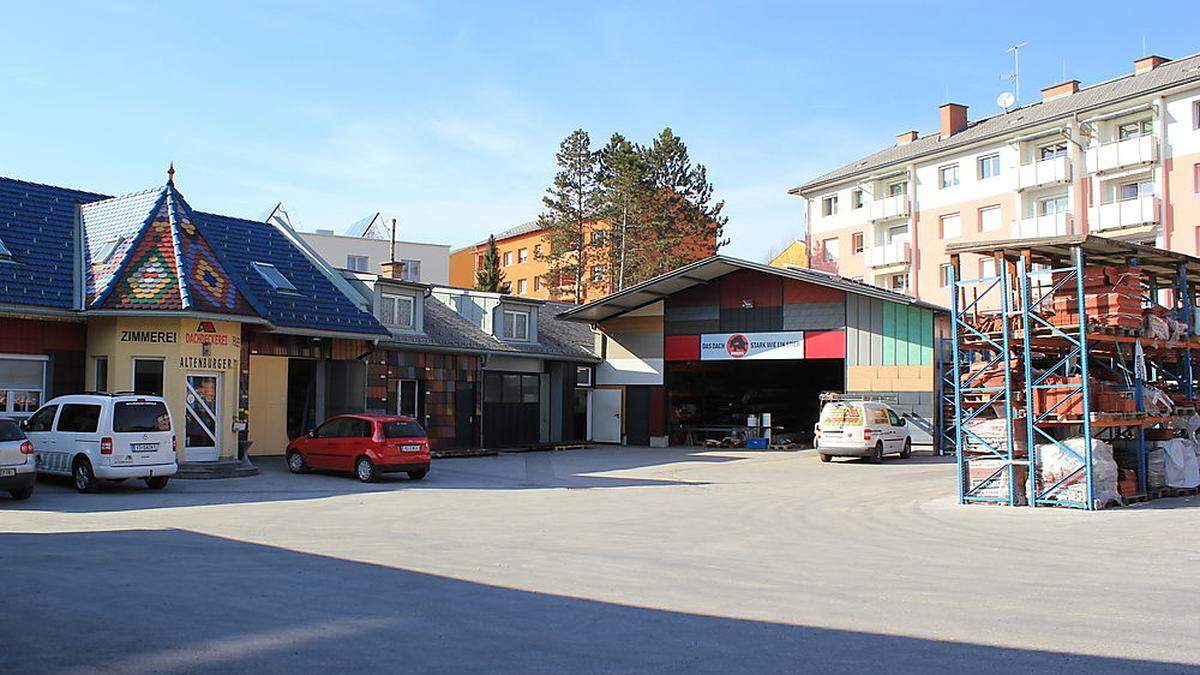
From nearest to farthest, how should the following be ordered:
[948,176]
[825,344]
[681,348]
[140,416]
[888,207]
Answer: [140,416] < [825,344] < [681,348] < [948,176] < [888,207]

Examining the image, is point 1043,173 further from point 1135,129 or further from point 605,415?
point 605,415

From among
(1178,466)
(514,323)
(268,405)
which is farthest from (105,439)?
(1178,466)

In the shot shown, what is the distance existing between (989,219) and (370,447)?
35.3m

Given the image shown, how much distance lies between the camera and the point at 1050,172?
43.3 meters

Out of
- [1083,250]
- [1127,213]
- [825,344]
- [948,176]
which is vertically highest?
[948,176]

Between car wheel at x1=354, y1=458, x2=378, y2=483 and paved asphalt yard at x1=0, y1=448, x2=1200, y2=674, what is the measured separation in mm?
2780

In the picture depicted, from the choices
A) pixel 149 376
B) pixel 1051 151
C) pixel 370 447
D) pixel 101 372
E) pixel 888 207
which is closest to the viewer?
pixel 370 447

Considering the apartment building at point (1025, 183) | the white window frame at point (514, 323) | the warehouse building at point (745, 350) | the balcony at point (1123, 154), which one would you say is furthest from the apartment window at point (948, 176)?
the white window frame at point (514, 323)

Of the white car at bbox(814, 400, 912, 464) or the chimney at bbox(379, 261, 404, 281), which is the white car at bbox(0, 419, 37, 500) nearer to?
the chimney at bbox(379, 261, 404, 281)

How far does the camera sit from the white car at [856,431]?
28016 mm

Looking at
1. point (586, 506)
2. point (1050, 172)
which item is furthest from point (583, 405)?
point (1050, 172)

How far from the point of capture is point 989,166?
47.2m

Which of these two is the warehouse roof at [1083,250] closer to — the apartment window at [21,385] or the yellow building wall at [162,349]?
Answer: the yellow building wall at [162,349]

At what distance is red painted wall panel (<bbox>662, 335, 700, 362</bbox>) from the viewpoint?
35.8 metres
